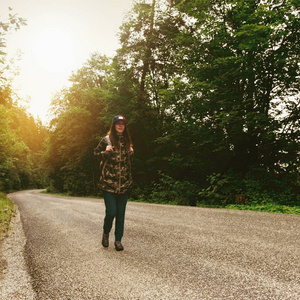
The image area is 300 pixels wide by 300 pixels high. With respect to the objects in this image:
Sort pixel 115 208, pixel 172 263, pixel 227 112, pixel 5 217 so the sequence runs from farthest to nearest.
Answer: pixel 227 112
pixel 5 217
pixel 115 208
pixel 172 263

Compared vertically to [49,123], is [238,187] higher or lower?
lower

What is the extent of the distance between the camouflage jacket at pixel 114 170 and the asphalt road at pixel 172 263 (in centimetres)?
99

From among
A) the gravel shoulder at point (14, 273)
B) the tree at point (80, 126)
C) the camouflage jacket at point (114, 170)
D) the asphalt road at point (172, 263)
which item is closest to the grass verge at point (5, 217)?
the asphalt road at point (172, 263)

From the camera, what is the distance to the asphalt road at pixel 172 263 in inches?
101

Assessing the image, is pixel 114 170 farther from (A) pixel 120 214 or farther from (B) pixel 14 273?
(B) pixel 14 273

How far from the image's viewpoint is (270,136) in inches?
427

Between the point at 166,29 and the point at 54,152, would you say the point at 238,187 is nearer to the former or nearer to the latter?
the point at 166,29

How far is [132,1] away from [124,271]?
2196 cm

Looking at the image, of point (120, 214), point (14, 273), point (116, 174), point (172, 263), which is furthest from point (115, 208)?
point (14, 273)

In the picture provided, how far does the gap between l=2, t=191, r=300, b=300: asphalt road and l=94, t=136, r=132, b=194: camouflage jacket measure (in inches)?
39.1

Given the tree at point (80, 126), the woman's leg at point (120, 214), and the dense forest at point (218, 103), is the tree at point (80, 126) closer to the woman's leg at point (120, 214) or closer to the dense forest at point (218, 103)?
the dense forest at point (218, 103)

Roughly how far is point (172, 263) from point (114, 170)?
1.61 meters

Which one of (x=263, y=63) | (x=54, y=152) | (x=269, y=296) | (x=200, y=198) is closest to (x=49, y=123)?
(x=54, y=152)

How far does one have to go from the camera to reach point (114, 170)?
414 cm
